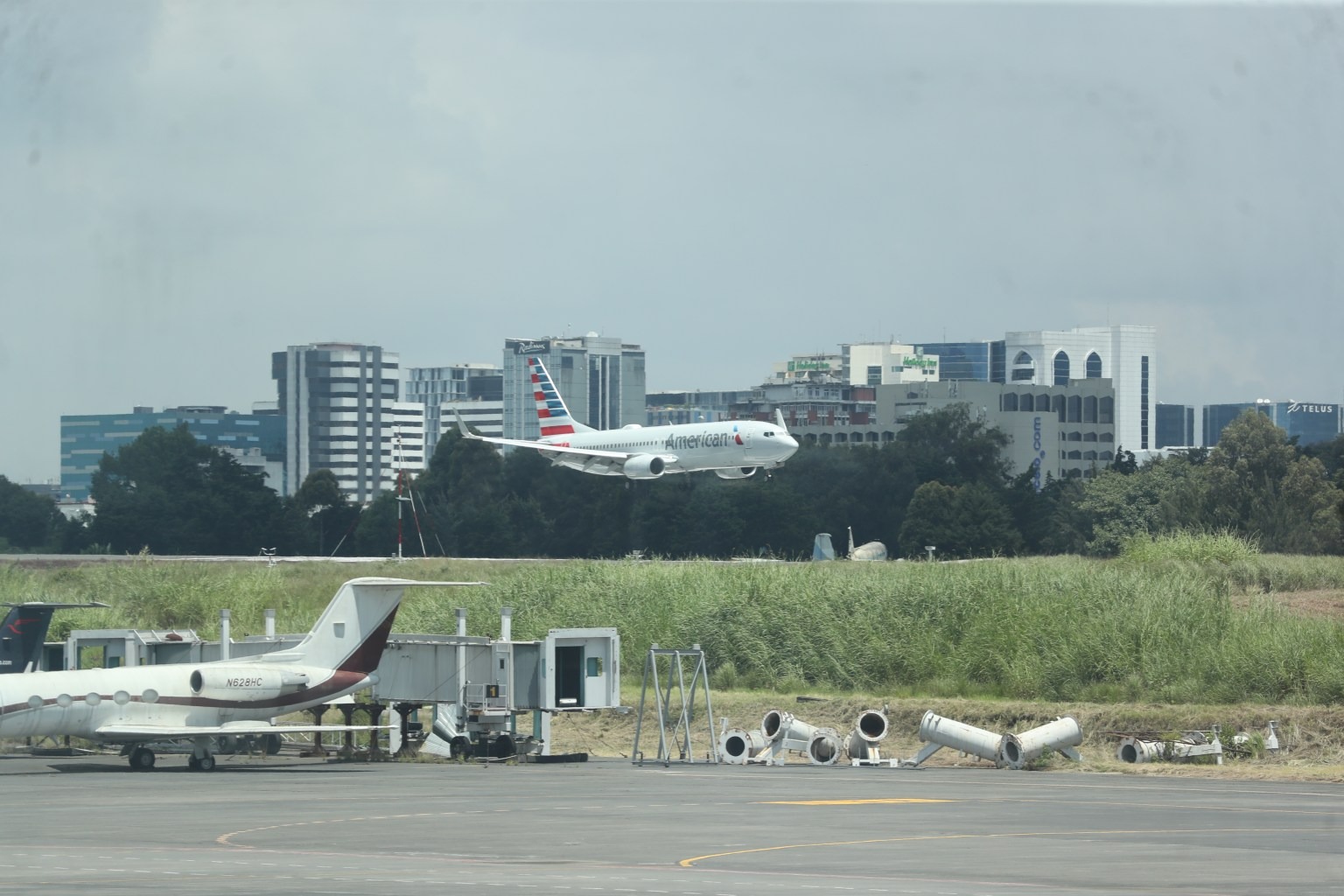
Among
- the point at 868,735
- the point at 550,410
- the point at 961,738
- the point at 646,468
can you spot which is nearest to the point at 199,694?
the point at 868,735

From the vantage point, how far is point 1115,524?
439 feet

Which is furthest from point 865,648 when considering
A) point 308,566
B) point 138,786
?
point 308,566

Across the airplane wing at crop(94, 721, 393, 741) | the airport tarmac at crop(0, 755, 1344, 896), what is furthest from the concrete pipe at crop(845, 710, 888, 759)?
the airplane wing at crop(94, 721, 393, 741)

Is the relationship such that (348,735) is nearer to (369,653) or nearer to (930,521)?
(369,653)

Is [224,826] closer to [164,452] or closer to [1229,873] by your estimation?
[1229,873]

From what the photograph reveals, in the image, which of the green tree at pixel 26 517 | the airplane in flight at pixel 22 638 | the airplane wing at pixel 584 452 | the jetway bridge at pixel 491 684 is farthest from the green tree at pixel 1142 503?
the airplane in flight at pixel 22 638

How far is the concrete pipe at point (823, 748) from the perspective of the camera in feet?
144

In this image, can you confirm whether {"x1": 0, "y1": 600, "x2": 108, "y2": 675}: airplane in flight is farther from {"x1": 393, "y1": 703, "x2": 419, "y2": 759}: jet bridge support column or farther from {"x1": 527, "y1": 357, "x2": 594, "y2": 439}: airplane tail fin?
{"x1": 527, "y1": 357, "x2": 594, "y2": 439}: airplane tail fin

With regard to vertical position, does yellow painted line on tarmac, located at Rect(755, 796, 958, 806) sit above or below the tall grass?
below

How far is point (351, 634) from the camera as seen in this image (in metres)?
44.8

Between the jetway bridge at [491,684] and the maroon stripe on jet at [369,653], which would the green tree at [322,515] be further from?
the maroon stripe on jet at [369,653]

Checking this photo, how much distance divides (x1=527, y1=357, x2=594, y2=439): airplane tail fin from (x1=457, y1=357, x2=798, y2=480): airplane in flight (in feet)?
11.0

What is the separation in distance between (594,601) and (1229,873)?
44.7m

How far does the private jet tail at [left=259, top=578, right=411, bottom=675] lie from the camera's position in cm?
4459
